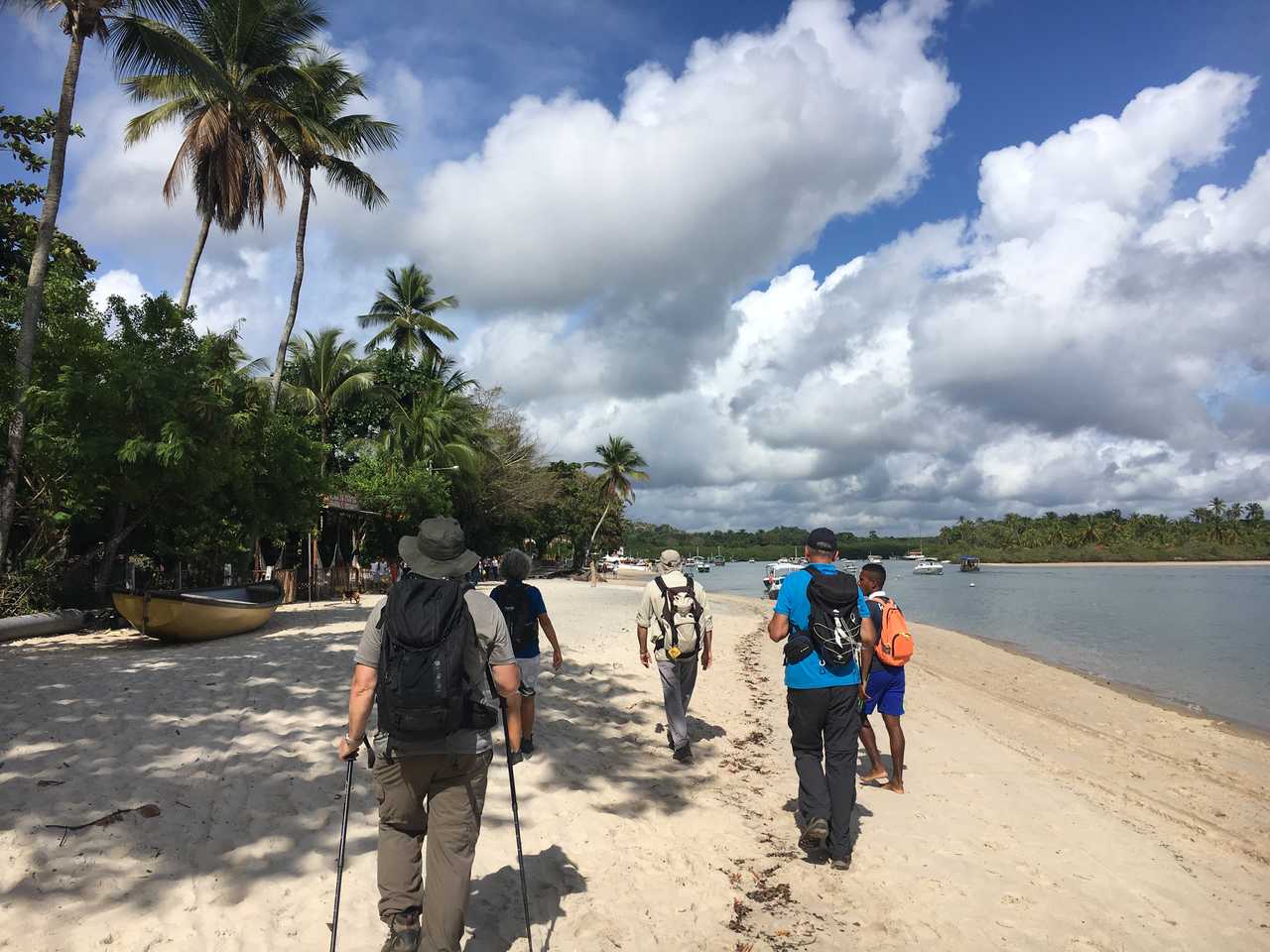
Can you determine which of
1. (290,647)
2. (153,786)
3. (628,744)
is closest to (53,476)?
(290,647)

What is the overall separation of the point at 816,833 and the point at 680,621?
6.77 feet

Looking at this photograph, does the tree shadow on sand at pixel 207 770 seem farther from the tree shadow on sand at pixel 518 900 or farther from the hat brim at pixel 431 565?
the hat brim at pixel 431 565

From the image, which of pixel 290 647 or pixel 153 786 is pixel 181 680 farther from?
pixel 153 786

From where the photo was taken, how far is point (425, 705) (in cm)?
265

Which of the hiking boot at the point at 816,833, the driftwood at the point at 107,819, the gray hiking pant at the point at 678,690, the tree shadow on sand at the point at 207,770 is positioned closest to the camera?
the tree shadow on sand at the point at 207,770

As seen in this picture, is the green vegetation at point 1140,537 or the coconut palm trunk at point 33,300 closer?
the coconut palm trunk at point 33,300

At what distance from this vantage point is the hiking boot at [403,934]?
289 centimetres

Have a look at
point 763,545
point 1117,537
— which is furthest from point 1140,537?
point 763,545

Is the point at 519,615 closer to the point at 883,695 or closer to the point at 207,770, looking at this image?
the point at 207,770

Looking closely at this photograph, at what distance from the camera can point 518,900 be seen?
3.68m

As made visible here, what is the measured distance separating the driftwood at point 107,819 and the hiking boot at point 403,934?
1.98 metres

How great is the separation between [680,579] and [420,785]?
3532 millimetres

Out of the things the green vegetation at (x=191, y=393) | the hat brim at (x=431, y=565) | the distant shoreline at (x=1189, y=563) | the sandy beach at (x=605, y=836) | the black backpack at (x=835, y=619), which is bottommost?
the distant shoreline at (x=1189, y=563)

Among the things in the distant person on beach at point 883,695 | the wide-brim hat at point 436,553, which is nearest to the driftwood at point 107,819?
the wide-brim hat at point 436,553
